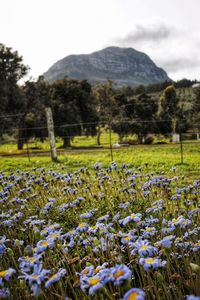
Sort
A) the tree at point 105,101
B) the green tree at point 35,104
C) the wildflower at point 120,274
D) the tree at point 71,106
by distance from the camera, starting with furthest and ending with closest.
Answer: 1. the tree at point 105,101
2. the tree at point 71,106
3. the green tree at point 35,104
4. the wildflower at point 120,274

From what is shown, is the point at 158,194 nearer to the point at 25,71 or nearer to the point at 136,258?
the point at 136,258

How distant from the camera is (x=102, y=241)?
344cm

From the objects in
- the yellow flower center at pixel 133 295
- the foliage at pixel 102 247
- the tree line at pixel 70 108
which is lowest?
the foliage at pixel 102 247

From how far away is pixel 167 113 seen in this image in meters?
50.5

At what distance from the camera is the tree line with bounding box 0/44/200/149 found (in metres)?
32.2

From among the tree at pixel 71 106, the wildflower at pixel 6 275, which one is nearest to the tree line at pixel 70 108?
the tree at pixel 71 106

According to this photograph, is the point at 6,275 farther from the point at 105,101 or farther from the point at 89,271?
the point at 105,101

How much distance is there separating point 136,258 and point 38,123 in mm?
38454

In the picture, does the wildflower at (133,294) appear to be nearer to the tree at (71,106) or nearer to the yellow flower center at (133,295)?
the yellow flower center at (133,295)

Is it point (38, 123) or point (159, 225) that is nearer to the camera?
point (159, 225)

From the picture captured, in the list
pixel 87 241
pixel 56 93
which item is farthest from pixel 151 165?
pixel 56 93

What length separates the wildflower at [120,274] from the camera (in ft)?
6.07

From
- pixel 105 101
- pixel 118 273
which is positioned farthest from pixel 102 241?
pixel 105 101

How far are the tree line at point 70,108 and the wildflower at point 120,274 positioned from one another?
19.3 m
